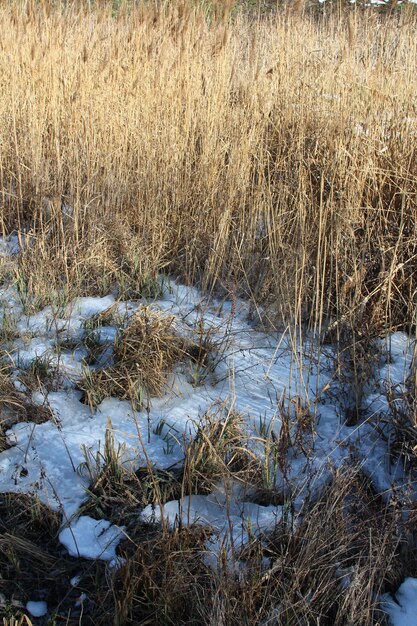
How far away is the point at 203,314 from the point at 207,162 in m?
1.17

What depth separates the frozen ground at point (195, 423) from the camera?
173 cm

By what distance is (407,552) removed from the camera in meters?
1.54

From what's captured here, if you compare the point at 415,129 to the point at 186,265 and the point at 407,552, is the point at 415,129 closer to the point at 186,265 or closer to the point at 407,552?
the point at 186,265


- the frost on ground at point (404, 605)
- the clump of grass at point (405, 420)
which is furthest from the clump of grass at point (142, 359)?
the frost on ground at point (404, 605)

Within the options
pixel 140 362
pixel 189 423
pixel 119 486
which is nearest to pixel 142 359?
pixel 140 362

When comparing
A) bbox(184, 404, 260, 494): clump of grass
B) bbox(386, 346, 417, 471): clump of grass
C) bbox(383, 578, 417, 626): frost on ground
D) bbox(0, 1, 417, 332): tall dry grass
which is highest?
bbox(0, 1, 417, 332): tall dry grass

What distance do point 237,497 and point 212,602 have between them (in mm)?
476

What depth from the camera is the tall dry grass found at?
104 inches

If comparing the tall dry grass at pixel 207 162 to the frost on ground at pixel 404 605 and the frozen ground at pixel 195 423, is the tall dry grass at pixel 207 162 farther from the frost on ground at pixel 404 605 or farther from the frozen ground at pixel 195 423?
the frost on ground at pixel 404 605

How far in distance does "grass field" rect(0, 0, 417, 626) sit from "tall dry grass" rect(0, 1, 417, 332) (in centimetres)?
2

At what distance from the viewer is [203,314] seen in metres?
2.56

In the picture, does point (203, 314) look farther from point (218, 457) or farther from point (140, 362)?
point (218, 457)

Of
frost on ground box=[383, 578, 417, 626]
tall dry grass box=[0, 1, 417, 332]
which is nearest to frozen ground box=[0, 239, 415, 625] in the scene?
frost on ground box=[383, 578, 417, 626]

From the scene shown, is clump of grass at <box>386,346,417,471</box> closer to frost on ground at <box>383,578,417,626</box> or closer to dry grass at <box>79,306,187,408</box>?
frost on ground at <box>383,578,417,626</box>
